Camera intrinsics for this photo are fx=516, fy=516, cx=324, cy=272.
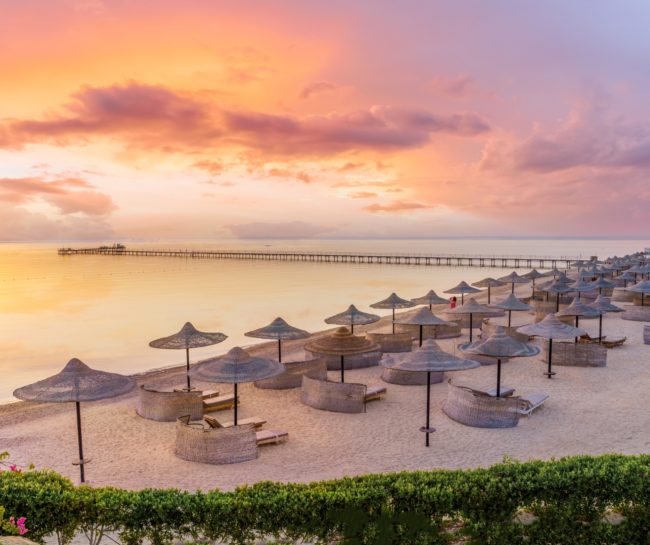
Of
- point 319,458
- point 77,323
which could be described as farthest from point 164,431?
point 77,323

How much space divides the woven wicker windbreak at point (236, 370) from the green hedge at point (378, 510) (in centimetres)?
351

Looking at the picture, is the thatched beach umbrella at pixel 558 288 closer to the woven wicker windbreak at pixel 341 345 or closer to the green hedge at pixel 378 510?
the woven wicker windbreak at pixel 341 345

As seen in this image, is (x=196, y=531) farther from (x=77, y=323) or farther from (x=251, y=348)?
(x=77, y=323)

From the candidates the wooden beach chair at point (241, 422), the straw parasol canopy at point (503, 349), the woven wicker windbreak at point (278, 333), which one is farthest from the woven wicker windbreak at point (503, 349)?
the woven wicker windbreak at point (278, 333)

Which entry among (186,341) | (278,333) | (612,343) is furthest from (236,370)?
(612,343)

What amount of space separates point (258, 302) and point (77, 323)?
12293mm

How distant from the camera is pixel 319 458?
868cm

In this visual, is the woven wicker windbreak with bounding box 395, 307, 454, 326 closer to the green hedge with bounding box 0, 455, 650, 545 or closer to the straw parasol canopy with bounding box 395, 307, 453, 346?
the straw parasol canopy with bounding box 395, 307, 453, 346

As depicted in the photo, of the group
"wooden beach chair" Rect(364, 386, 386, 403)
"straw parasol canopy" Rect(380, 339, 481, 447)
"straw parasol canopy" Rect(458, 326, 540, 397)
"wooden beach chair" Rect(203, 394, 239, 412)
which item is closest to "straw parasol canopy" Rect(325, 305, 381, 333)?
"wooden beach chair" Rect(364, 386, 386, 403)

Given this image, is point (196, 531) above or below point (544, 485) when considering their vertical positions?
below

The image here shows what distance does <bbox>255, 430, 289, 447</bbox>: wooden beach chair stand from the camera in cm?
906

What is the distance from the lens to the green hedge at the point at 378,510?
5.24 m

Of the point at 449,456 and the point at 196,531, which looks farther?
the point at 449,456

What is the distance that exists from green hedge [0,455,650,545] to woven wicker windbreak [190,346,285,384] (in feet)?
11.5
